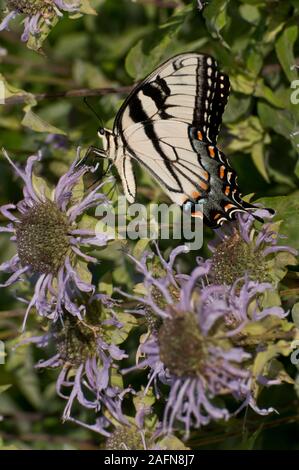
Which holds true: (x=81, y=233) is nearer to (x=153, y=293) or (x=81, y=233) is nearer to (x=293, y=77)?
(x=153, y=293)

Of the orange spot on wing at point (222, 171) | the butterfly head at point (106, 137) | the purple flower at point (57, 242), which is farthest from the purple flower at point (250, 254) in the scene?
the butterfly head at point (106, 137)

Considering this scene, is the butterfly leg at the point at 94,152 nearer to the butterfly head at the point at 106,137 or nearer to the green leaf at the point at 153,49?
the butterfly head at the point at 106,137

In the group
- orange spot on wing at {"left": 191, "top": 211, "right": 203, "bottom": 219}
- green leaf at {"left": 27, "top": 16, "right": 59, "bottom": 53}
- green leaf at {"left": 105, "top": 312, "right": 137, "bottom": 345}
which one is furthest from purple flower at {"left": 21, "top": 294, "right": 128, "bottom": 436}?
green leaf at {"left": 27, "top": 16, "right": 59, "bottom": 53}

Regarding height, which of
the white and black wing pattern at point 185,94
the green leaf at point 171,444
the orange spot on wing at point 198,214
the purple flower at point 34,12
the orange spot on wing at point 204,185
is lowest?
the green leaf at point 171,444

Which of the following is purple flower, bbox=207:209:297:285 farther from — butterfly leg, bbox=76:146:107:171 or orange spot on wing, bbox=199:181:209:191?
butterfly leg, bbox=76:146:107:171

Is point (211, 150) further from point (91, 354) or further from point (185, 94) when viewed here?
point (91, 354)
